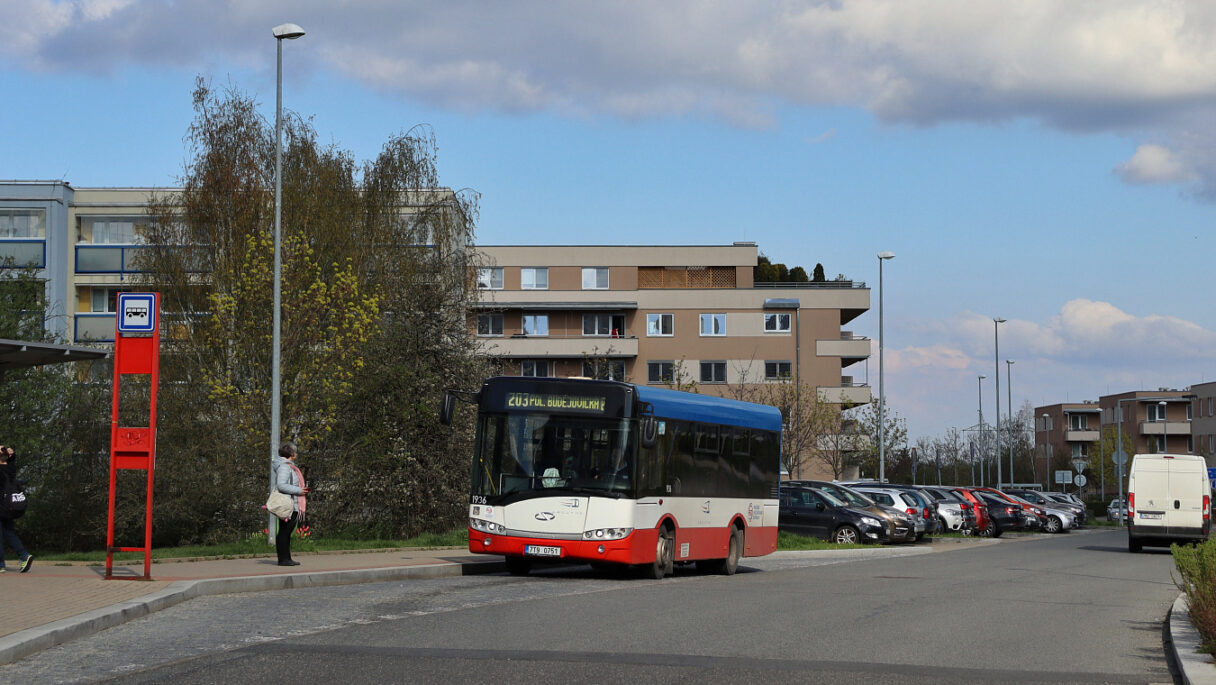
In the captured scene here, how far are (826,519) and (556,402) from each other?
1506 cm

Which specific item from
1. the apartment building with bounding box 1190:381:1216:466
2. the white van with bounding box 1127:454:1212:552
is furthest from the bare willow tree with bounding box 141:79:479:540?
the apartment building with bounding box 1190:381:1216:466

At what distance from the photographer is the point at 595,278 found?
81438 mm

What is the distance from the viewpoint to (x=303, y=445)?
97.1ft

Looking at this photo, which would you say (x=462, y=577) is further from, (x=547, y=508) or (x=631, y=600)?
(x=631, y=600)

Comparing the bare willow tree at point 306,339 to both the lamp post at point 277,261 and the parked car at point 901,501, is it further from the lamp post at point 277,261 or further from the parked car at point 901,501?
the parked car at point 901,501

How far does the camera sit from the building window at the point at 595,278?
81.3 m

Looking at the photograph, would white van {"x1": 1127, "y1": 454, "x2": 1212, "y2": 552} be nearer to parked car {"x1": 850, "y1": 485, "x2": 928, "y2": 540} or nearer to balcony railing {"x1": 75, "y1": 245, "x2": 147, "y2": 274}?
parked car {"x1": 850, "y1": 485, "x2": 928, "y2": 540}

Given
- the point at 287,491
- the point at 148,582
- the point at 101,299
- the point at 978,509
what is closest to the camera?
the point at 148,582

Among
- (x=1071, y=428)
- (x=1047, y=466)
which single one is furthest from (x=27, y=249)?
(x=1071, y=428)

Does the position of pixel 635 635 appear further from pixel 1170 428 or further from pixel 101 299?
pixel 1170 428

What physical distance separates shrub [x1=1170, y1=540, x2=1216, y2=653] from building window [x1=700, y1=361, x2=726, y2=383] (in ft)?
211

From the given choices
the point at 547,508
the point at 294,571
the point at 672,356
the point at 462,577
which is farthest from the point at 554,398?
the point at 672,356

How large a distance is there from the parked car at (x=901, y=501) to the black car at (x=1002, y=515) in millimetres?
9885

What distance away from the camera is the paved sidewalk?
11.8 meters
